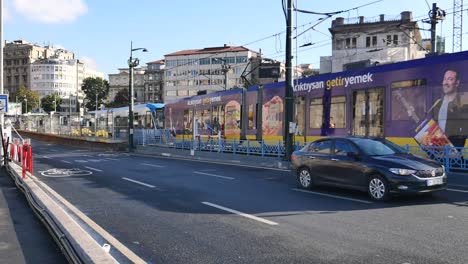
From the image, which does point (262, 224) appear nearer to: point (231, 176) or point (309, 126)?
point (231, 176)

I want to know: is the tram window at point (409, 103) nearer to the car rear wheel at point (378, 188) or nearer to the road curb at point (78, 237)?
the car rear wheel at point (378, 188)

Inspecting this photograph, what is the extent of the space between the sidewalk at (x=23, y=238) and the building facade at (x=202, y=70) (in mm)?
102436

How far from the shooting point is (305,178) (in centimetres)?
1202

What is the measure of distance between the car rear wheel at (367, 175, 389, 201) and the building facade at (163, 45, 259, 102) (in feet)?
333

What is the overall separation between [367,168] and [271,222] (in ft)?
10.9

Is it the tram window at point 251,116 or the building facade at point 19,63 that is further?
the building facade at point 19,63

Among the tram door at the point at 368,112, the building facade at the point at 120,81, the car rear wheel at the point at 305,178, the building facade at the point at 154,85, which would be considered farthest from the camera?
the building facade at the point at 120,81

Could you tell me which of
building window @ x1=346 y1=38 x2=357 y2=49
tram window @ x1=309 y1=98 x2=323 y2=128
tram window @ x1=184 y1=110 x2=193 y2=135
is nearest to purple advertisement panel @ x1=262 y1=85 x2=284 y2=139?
tram window @ x1=309 y1=98 x2=323 y2=128

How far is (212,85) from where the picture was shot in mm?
118250

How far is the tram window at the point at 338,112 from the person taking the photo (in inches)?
661

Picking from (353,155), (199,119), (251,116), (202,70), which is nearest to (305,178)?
(353,155)

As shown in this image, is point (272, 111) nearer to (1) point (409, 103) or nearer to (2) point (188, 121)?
(1) point (409, 103)

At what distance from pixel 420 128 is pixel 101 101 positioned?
138 meters

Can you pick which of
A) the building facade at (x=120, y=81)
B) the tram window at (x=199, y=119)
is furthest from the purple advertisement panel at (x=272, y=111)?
the building facade at (x=120, y=81)
